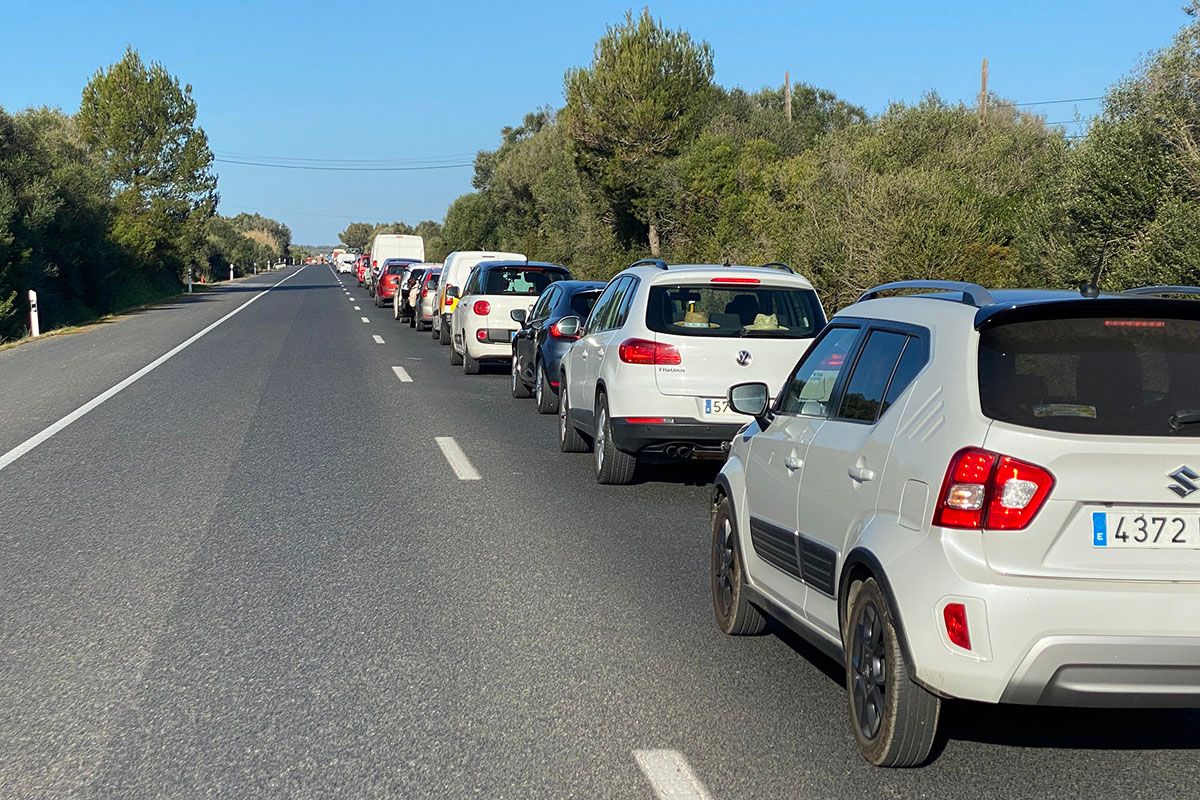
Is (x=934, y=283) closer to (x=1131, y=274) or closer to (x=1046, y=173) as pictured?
(x=1131, y=274)

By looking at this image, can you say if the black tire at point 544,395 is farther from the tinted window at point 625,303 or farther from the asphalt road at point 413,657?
the tinted window at point 625,303

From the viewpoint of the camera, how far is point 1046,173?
76.8ft

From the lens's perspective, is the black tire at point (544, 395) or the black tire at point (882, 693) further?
the black tire at point (544, 395)

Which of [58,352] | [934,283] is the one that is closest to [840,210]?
[58,352]

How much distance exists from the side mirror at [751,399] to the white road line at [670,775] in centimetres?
176

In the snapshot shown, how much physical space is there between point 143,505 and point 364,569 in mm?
2601

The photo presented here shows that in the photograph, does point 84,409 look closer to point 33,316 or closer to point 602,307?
point 602,307

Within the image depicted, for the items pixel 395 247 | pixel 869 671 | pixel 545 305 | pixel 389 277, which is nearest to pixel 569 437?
pixel 545 305

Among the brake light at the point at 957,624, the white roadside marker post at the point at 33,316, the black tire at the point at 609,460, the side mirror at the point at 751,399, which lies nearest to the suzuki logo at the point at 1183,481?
the brake light at the point at 957,624

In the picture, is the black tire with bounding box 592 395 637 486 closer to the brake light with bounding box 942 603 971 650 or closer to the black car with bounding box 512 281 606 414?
the black car with bounding box 512 281 606 414

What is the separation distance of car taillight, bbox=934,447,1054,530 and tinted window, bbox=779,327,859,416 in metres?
1.23

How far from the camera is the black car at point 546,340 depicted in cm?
1438

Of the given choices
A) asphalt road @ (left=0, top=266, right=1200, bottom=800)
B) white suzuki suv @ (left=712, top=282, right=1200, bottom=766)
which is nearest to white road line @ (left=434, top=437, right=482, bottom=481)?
asphalt road @ (left=0, top=266, right=1200, bottom=800)

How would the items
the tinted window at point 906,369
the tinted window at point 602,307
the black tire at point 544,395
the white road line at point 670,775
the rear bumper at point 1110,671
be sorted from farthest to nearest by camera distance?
the black tire at point 544,395 < the tinted window at point 602,307 < the tinted window at point 906,369 < the white road line at point 670,775 < the rear bumper at point 1110,671
